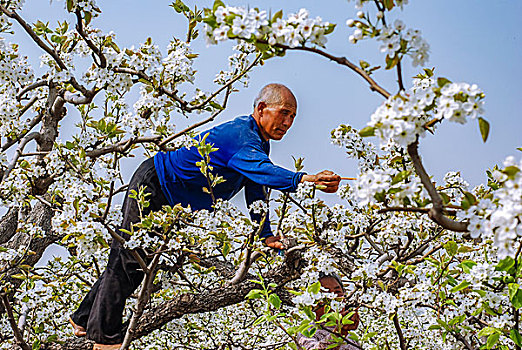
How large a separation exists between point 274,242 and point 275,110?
87cm

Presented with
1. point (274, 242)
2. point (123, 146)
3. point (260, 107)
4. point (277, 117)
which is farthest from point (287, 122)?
point (123, 146)

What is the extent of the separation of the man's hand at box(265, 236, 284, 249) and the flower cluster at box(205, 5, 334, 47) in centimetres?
188

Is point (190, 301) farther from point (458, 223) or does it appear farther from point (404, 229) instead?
point (458, 223)

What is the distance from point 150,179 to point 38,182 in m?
1.20

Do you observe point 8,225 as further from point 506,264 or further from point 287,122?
point 506,264

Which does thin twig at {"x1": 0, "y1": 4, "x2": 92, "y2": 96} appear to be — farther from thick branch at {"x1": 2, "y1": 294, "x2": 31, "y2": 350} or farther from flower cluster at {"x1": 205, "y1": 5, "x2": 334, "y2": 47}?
flower cluster at {"x1": 205, "y1": 5, "x2": 334, "y2": 47}

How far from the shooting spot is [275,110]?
136 inches

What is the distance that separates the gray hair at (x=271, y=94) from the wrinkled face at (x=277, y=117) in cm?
3

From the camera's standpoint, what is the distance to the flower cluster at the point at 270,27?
153 cm

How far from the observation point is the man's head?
346 centimetres

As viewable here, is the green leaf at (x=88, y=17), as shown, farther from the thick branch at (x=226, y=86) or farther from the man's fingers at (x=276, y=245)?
the man's fingers at (x=276, y=245)

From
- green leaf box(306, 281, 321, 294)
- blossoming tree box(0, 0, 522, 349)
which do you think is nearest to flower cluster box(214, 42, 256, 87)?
blossoming tree box(0, 0, 522, 349)

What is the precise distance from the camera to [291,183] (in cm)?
277

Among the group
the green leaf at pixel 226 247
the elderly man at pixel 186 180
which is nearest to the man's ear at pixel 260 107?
the elderly man at pixel 186 180
